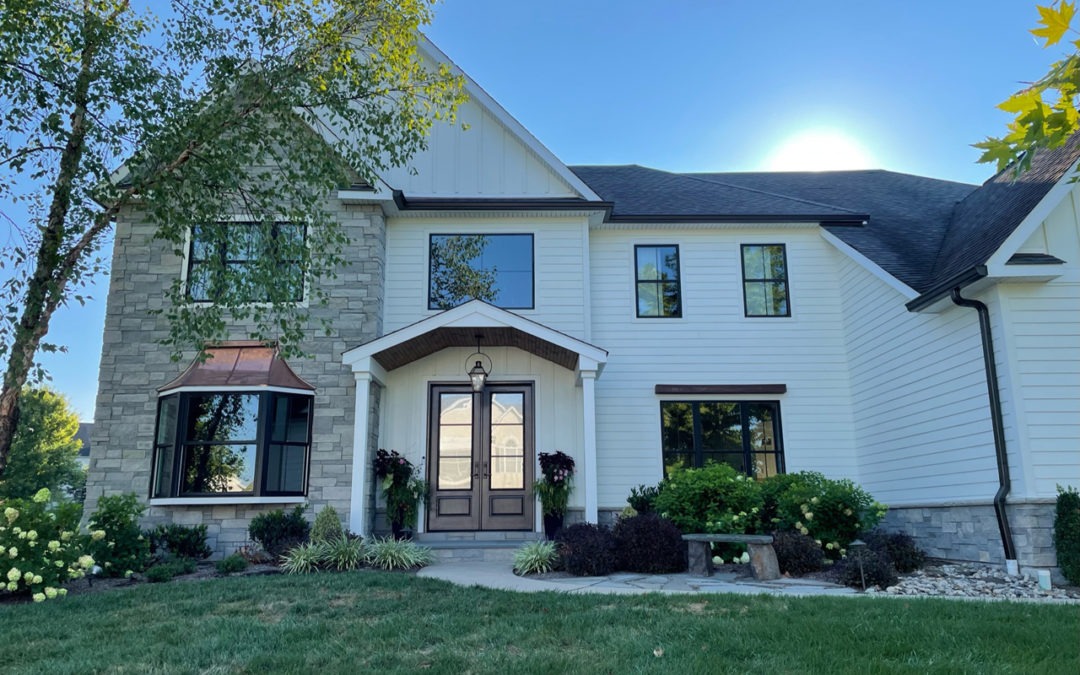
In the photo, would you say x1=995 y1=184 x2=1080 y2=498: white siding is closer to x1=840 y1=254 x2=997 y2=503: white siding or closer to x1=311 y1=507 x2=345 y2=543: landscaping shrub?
x1=840 y1=254 x2=997 y2=503: white siding

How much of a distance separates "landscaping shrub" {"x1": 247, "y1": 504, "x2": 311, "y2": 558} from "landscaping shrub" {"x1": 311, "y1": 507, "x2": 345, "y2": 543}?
0.23 meters

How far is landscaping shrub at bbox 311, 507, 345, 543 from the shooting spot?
9.15 metres

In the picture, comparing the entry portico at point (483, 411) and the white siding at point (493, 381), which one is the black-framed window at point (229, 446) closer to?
the entry portico at point (483, 411)

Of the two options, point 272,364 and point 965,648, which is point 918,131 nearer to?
point 965,648

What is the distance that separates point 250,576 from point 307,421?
9.85 ft

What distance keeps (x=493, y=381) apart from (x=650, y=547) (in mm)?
4003

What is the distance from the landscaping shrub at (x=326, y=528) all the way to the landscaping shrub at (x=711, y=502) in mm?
4198

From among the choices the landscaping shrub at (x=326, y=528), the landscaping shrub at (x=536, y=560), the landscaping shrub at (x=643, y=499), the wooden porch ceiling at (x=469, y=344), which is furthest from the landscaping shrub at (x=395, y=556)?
the landscaping shrub at (x=643, y=499)

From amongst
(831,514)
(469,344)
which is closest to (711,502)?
(831,514)

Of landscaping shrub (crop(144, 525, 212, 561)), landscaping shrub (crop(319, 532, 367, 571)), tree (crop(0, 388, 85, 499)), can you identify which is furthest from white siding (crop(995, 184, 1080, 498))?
tree (crop(0, 388, 85, 499))

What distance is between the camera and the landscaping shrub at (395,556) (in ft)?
27.3

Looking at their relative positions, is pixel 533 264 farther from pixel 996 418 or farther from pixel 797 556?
pixel 996 418

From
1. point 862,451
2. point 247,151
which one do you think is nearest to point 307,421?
point 247,151

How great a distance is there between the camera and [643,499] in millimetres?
10555
